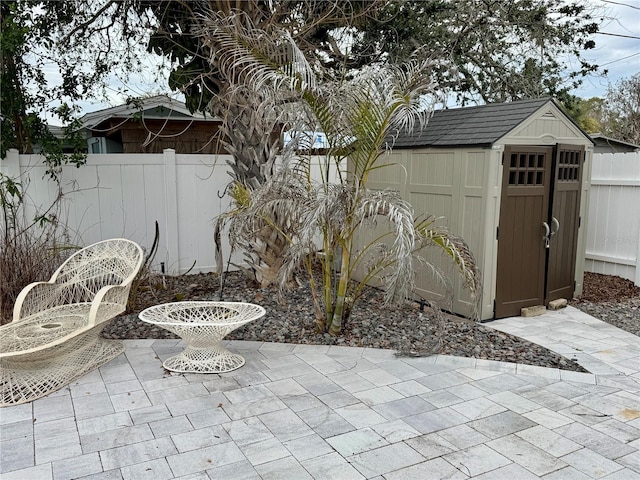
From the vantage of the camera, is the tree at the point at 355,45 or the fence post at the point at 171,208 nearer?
the tree at the point at 355,45

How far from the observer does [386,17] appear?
7301 mm

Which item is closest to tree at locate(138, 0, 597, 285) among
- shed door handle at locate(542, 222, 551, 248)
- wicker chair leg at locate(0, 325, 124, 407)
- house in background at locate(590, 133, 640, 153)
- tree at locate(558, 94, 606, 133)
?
house in background at locate(590, 133, 640, 153)

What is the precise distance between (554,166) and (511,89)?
3965mm

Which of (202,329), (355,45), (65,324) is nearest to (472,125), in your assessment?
(355,45)

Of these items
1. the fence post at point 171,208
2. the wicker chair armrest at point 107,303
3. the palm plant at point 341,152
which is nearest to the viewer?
the wicker chair armrest at point 107,303

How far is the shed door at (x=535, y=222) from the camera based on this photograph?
4828mm

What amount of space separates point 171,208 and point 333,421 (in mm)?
4068

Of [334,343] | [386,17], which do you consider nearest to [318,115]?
[334,343]

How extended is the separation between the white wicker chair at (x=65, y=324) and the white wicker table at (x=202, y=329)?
0.41m

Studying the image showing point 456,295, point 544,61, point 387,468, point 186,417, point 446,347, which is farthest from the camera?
point 544,61

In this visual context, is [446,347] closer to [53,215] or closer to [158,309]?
[158,309]

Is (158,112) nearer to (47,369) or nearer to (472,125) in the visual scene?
(472,125)

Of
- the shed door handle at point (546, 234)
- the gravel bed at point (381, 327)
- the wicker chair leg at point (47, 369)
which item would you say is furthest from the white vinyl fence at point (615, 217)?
the wicker chair leg at point (47, 369)

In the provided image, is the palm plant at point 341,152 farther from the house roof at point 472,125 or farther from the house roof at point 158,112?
the house roof at point 158,112
